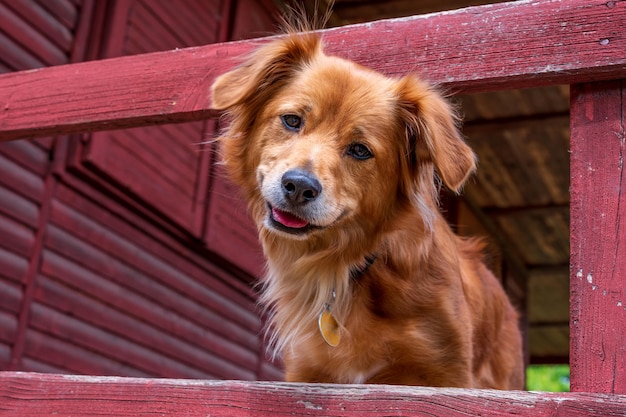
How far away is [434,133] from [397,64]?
31 cm

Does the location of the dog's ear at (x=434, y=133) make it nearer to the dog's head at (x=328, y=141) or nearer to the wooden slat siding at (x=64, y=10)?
the dog's head at (x=328, y=141)

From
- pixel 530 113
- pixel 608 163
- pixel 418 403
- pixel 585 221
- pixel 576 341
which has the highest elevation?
pixel 530 113

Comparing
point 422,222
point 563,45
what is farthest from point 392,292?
point 563,45

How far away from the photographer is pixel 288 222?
2.50 metres

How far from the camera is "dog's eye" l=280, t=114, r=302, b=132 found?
8.86ft

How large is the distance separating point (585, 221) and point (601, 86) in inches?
12.8

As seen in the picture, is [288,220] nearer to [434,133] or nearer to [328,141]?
[328,141]

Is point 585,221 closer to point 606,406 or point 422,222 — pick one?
point 606,406

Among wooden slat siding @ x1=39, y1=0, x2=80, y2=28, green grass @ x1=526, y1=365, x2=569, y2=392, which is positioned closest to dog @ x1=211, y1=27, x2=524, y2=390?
wooden slat siding @ x1=39, y1=0, x2=80, y2=28

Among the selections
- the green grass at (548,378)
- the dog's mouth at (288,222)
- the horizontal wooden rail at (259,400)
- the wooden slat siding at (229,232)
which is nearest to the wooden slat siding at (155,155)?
the wooden slat siding at (229,232)

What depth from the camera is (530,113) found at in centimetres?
805

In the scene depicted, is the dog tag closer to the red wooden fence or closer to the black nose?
the black nose

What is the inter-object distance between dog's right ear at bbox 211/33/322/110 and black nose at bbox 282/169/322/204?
26 cm

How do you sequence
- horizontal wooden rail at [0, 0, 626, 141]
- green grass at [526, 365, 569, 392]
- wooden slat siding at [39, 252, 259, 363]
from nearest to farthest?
horizontal wooden rail at [0, 0, 626, 141] < wooden slat siding at [39, 252, 259, 363] < green grass at [526, 365, 569, 392]
